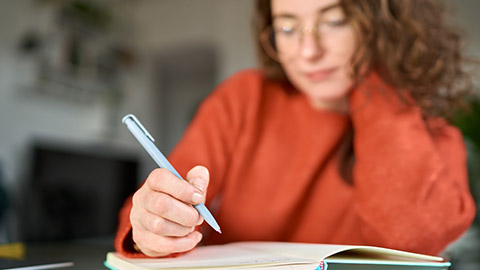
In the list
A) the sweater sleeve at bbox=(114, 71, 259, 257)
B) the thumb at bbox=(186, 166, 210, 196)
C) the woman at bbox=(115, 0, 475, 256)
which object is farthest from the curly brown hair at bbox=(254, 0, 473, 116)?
the thumb at bbox=(186, 166, 210, 196)

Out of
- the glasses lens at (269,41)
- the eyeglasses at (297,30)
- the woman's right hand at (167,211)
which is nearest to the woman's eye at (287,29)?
the eyeglasses at (297,30)

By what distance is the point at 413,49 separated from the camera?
2.42ft

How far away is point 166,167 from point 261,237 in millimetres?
411

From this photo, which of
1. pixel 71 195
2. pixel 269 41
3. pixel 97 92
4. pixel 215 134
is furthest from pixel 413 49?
pixel 97 92

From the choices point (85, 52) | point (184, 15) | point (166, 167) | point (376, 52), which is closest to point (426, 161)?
point (376, 52)

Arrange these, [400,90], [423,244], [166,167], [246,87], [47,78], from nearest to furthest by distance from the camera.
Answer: [166,167], [423,244], [400,90], [246,87], [47,78]

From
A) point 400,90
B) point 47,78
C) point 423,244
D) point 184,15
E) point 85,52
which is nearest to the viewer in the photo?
point 423,244

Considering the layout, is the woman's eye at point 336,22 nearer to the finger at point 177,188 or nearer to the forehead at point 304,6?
the forehead at point 304,6

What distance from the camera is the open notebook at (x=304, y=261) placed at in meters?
0.37

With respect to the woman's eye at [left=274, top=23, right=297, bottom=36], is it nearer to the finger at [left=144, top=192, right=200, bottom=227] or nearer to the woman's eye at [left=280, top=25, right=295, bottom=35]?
the woman's eye at [left=280, top=25, right=295, bottom=35]

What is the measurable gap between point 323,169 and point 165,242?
1.55 ft

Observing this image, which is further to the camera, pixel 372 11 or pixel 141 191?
pixel 372 11

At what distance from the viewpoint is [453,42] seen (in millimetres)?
806

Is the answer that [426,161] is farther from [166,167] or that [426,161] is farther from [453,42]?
[166,167]
